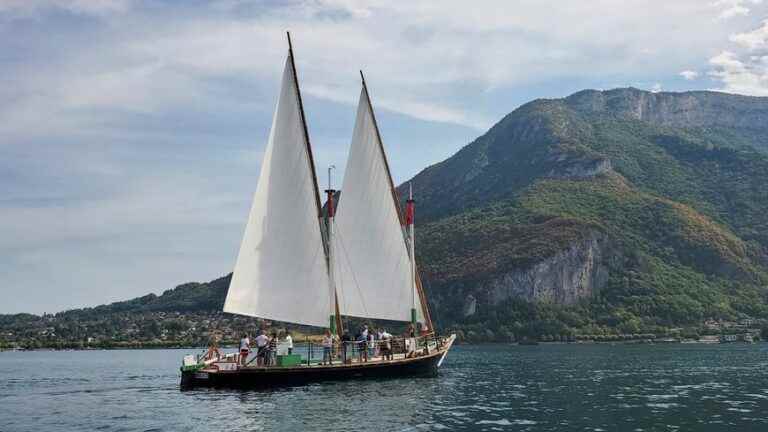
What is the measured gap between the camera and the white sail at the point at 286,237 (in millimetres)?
56688

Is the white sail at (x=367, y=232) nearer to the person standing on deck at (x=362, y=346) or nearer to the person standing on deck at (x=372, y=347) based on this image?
the person standing on deck at (x=372, y=347)

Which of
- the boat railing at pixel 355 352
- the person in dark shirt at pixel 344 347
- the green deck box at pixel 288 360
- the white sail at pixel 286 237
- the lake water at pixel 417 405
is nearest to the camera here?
the lake water at pixel 417 405

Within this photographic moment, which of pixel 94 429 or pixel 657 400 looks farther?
pixel 657 400

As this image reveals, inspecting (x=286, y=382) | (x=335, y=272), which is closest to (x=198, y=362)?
(x=286, y=382)

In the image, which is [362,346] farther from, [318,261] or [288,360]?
[318,261]

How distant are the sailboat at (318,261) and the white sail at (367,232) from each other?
0.24ft

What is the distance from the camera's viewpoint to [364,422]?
3991 centimetres

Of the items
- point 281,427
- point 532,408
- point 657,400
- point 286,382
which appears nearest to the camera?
point 281,427

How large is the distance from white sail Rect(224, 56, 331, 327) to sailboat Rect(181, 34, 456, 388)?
0.07 m

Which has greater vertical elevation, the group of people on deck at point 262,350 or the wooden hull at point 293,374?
the group of people on deck at point 262,350

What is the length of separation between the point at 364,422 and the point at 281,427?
3.94 m

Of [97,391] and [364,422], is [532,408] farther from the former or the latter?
[97,391]

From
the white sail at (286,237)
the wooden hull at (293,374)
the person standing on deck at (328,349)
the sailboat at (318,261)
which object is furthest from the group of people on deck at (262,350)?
the person standing on deck at (328,349)

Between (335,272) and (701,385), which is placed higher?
(335,272)
